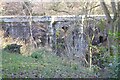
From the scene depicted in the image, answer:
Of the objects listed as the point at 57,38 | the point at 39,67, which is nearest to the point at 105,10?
the point at 57,38

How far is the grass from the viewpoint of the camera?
8.63 ft

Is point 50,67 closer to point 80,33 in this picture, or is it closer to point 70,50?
point 70,50

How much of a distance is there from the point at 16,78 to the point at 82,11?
1461 millimetres

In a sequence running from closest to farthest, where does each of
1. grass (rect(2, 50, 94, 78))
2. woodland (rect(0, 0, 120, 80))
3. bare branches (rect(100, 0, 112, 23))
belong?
grass (rect(2, 50, 94, 78)) < woodland (rect(0, 0, 120, 80)) < bare branches (rect(100, 0, 112, 23))

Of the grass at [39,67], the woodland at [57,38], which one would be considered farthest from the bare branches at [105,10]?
the grass at [39,67]

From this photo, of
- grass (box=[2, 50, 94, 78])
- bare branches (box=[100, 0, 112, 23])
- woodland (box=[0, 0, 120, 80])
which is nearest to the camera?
grass (box=[2, 50, 94, 78])

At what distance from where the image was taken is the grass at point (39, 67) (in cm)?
263

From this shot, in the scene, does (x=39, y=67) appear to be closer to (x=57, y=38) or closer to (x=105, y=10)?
(x=57, y=38)

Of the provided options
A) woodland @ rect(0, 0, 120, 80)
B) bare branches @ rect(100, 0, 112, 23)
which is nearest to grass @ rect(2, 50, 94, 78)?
woodland @ rect(0, 0, 120, 80)

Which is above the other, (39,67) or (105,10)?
(105,10)

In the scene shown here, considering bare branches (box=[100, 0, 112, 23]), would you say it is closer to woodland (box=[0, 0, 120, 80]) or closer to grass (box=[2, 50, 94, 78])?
woodland (box=[0, 0, 120, 80])

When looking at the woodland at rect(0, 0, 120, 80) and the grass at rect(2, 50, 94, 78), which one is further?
the woodland at rect(0, 0, 120, 80)

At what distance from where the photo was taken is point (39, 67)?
110 inches

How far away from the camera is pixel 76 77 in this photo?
8.75 ft
